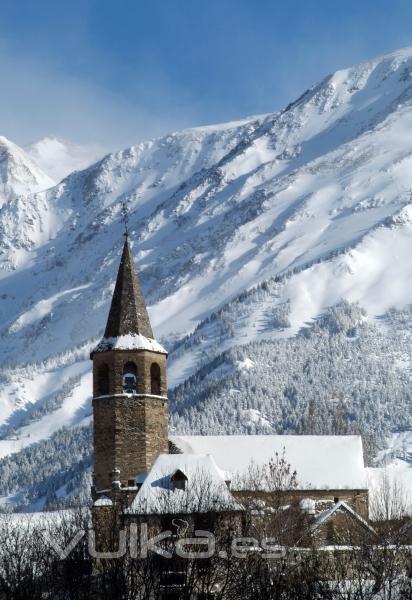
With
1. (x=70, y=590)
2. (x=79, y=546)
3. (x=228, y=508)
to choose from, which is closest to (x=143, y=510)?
(x=228, y=508)

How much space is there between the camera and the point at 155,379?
316 ft

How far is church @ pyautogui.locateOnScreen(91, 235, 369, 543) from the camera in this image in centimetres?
8800

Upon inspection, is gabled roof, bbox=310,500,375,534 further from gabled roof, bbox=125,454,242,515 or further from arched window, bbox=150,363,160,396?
arched window, bbox=150,363,160,396

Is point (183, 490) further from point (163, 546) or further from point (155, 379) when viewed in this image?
point (163, 546)

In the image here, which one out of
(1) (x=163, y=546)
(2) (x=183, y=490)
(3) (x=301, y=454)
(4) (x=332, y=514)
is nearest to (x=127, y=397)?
(2) (x=183, y=490)

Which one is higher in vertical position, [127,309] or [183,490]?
[127,309]

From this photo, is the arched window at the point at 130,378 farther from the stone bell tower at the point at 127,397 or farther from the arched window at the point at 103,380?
the arched window at the point at 103,380

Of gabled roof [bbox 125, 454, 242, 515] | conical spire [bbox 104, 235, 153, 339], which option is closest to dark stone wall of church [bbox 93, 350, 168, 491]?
conical spire [bbox 104, 235, 153, 339]

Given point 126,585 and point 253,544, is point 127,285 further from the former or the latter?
point 126,585

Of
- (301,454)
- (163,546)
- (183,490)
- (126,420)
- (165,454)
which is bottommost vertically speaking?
(163,546)

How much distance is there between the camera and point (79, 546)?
218ft

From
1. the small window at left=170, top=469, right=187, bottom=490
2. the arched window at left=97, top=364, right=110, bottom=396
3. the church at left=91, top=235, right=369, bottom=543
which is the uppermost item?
the arched window at left=97, top=364, right=110, bottom=396

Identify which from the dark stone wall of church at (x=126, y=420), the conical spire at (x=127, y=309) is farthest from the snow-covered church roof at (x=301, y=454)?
the conical spire at (x=127, y=309)

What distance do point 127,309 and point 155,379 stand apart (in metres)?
6.06
